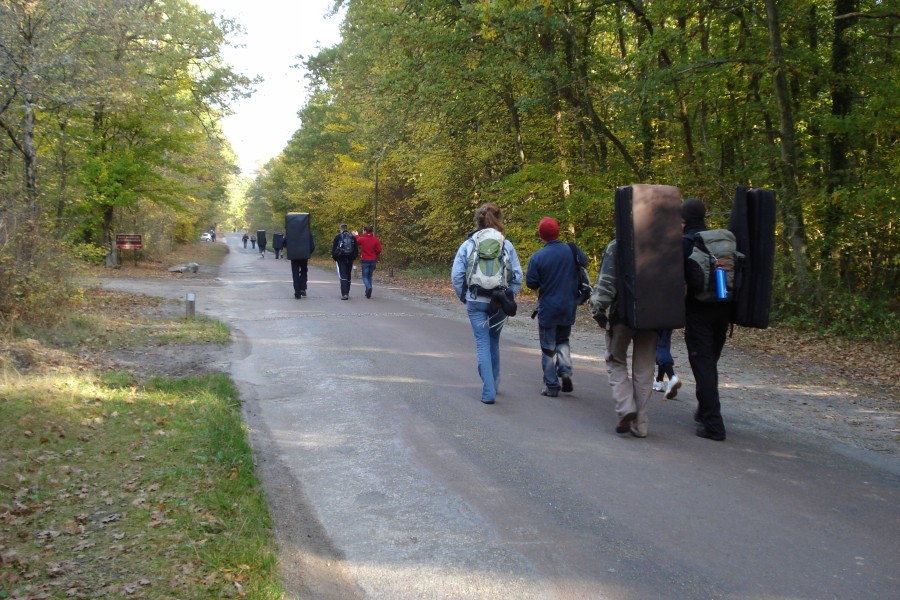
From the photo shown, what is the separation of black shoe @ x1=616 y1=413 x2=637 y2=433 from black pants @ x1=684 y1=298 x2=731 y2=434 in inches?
24.9

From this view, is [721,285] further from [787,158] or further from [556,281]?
[787,158]

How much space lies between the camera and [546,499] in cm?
498

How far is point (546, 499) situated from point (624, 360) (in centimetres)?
201

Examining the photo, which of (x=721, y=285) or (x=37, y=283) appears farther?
(x=37, y=283)

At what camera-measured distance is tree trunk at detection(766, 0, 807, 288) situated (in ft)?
44.4

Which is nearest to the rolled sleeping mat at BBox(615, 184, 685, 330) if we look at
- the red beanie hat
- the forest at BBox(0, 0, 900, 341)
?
the red beanie hat

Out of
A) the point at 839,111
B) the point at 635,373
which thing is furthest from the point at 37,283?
the point at 839,111

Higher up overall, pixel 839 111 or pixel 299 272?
pixel 839 111

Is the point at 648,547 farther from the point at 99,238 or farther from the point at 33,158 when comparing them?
the point at 99,238

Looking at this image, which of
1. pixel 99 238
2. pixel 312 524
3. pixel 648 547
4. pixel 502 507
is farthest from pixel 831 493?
pixel 99 238

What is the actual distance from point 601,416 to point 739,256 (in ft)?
6.87

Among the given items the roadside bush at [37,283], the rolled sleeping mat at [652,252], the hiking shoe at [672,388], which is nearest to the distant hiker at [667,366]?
the hiking shoe at [672,388]

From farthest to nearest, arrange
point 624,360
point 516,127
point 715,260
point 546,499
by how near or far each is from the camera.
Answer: point 516,127 < point 624,360 < point 715,260 < point 546,499

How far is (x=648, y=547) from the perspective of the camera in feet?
13.9
